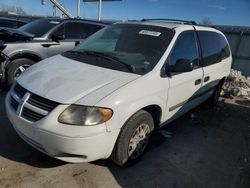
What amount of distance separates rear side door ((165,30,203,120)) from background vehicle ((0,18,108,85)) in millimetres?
3494

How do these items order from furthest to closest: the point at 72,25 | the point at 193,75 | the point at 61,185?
the point at 72,25
the point at 193,75
the point at 61,185

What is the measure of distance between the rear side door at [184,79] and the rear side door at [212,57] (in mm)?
254

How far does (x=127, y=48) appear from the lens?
3744mm

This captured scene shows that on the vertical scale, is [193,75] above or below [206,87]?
above

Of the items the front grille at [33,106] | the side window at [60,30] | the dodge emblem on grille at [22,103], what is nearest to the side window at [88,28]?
the side window at [60,30]

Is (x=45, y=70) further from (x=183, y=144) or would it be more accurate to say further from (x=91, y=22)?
(x=91, y=22)

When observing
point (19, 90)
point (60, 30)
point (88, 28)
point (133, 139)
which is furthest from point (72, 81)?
point (88, 28)

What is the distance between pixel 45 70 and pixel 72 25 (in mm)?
4066

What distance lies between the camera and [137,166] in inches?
132

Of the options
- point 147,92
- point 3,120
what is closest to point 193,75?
point 147,92

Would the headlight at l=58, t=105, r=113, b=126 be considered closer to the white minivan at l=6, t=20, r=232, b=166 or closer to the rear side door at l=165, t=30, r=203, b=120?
the white minivan at l=6, t=20, r=232, b=166

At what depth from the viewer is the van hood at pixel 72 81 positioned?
8.80 ft

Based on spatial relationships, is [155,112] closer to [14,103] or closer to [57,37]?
[14,103]

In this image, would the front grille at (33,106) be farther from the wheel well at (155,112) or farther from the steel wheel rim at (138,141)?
the wheel well at (155,112)
